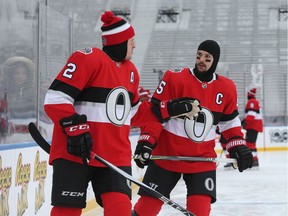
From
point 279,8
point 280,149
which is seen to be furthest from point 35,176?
point 279,8

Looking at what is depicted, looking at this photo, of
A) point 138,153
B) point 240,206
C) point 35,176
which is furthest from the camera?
point 240,206

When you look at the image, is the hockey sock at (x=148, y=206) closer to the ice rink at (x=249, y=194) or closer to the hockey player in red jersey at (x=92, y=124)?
the hockey player in red jersey at (x=92, y=124)

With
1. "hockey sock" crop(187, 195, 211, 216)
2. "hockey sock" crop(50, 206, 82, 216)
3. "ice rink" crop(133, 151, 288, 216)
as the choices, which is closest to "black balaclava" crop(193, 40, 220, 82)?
"hockey sock" crop(187, 195, 211, 216)

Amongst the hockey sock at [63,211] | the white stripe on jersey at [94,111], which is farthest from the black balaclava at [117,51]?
the hockey sock at [63,211]

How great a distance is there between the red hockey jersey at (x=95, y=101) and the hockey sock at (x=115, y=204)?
0.13 metres

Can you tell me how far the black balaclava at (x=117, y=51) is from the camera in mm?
2494

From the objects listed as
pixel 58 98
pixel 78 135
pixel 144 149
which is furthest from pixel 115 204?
pixel 144 149

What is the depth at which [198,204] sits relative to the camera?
9.63ft

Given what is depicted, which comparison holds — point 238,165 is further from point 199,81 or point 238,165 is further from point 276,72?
point 276,72

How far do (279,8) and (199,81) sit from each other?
18.4 metres

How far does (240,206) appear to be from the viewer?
17.9ft

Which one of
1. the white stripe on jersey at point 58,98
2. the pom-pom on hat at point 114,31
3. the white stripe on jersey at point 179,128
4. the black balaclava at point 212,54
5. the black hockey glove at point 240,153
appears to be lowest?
the black hockey glove at point 240,153

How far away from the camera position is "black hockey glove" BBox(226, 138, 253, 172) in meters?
3.12

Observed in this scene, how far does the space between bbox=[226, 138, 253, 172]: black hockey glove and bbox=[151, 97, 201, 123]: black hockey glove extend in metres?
0.33
